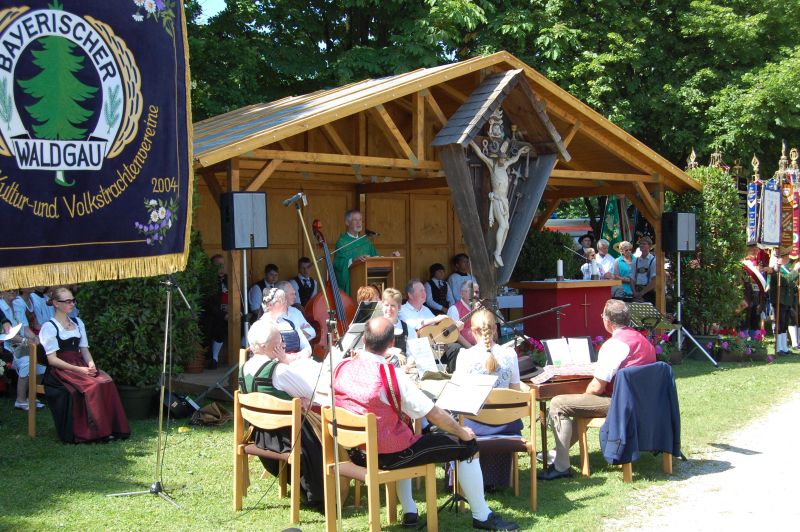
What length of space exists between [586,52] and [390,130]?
9770mm

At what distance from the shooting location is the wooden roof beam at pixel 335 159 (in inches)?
373

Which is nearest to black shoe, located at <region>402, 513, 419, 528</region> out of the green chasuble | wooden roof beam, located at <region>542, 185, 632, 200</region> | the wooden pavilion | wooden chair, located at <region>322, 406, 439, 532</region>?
wooden chair, located at <region>322, 406, 439, 532</region>

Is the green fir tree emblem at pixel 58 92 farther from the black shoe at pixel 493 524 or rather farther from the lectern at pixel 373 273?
the lectern at pixel 373 273

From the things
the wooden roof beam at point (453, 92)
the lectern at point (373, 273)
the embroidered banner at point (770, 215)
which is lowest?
the lectern at point (373, 273)

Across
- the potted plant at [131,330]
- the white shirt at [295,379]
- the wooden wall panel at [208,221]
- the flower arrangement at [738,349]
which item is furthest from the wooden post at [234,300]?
the flower arrangement at [738,349]

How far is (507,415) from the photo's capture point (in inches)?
232

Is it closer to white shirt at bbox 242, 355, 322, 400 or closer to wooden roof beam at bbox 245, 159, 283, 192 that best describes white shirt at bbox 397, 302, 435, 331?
wooden roof beam at bbox 245, 159, 283, 192

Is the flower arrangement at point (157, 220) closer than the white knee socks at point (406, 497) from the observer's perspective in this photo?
Yes

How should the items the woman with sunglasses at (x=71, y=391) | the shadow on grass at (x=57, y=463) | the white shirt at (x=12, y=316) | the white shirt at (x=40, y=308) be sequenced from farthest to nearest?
1. the white shirt at (x=40, y=308)
2. the white shirt at (x=12, y=316)
3. the woman with sunglasses at (x=71, y=391)
4. the shadow on grass at (x=57, y=463)

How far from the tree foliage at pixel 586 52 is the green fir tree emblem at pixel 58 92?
1293 centimetres

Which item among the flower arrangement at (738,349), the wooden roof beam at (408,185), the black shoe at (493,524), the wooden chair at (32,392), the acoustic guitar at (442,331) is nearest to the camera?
the black shoe at (493,524)

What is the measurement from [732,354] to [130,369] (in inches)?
347

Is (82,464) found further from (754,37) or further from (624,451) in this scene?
(754,37)

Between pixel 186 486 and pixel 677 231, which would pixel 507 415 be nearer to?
pixel 186 486
